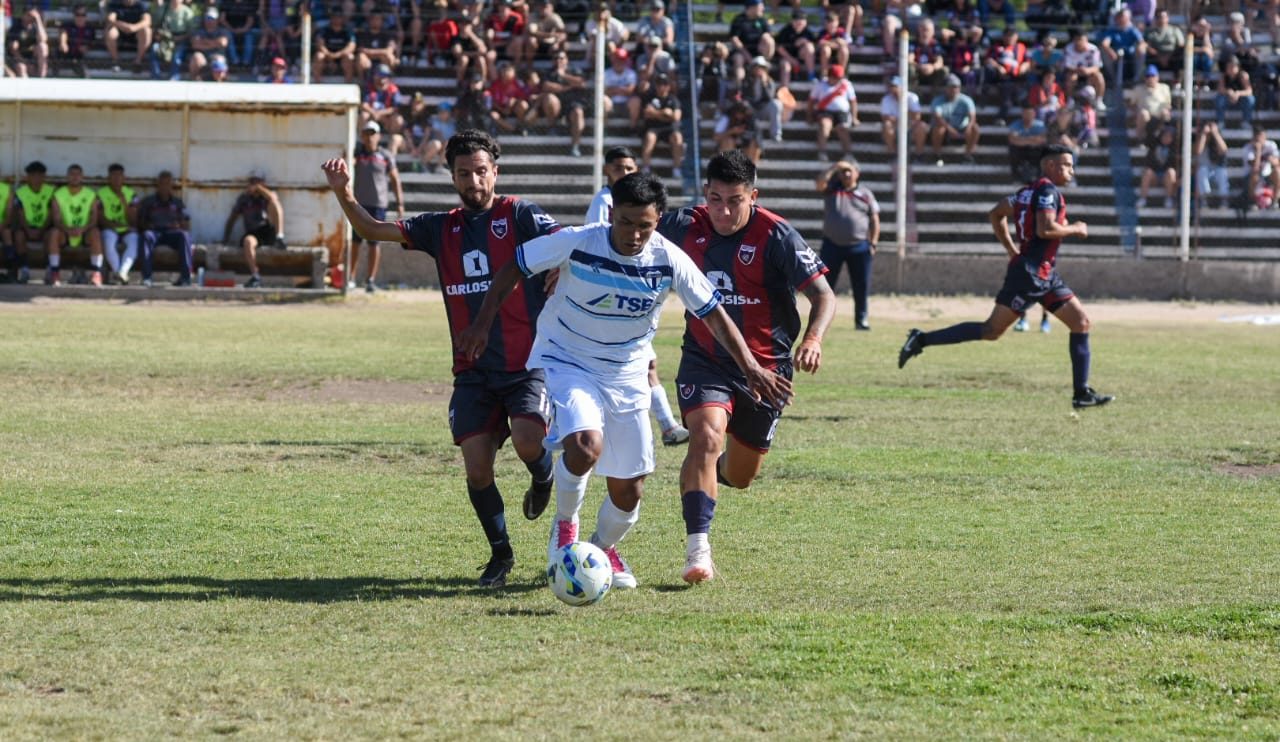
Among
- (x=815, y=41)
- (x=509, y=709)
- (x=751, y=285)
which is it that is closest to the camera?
(x=509, y=709)

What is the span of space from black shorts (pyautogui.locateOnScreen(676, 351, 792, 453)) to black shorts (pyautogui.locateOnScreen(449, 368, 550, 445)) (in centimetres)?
64

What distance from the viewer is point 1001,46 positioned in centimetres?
2861

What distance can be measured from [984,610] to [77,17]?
2414 centimetres

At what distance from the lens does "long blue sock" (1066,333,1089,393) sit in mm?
13320

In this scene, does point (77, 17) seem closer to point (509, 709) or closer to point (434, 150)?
point (434, 150)

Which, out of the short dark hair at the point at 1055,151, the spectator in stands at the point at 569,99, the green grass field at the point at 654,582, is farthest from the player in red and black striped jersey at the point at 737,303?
the spectator in stands at the point at 569,99

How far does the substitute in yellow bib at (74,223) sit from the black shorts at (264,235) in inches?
76.3

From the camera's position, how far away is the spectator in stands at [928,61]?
27734mm

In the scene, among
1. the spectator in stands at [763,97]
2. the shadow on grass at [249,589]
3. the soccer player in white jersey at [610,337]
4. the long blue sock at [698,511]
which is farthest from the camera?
the spectator in stands at [763,97]

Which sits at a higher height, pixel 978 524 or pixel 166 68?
pixel 166 68

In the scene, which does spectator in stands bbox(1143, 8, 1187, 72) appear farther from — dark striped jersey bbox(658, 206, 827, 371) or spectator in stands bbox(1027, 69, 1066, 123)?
dark striped jersey bbox(658, 206, 827, 371)

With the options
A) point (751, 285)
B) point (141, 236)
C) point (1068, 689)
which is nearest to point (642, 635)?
point (1068, 689)

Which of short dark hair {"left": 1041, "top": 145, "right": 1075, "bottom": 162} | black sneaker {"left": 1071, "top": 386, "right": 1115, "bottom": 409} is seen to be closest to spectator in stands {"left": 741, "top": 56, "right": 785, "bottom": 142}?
short dark hair {"left": 1041, "top": 145, "right": 1075, "bottom": 162}

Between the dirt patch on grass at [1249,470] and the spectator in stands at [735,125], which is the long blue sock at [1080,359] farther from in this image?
the spectator in stands at [735,125]
